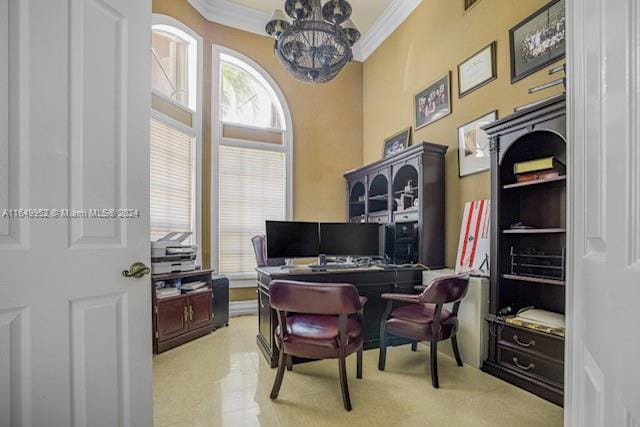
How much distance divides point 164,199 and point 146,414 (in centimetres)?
285

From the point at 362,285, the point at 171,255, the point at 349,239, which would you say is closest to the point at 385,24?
the point at 349,239

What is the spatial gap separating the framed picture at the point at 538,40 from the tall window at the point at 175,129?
11.8ft

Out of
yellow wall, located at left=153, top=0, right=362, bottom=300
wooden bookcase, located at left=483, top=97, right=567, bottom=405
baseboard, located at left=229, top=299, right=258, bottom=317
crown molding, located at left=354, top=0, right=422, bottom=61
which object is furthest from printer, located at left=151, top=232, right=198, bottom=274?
crown molding, located at left=354, top=0, right=422, bottom=61

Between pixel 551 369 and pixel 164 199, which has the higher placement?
pixel 164 199

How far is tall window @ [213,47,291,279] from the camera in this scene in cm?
457

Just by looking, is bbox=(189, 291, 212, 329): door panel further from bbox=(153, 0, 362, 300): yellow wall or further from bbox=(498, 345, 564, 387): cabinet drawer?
bbox=(498, 345, 564, 387): cabinet drawer

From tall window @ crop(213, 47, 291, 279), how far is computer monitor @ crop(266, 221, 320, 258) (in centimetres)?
179

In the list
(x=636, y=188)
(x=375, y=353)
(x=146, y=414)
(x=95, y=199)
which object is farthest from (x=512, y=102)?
(x=146, y=414)

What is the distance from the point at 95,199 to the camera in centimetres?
123

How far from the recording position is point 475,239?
306cm

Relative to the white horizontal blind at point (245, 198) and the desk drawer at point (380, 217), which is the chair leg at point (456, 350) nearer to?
the desk drawer at point (380, 217)

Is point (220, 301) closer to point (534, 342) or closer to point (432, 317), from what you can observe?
point (432, 317)

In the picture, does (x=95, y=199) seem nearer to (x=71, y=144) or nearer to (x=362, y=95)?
(x=71, y=144)

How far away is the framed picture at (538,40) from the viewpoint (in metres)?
2.44
